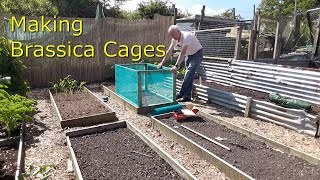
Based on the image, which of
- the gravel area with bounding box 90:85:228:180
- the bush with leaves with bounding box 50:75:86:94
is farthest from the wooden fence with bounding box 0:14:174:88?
the gravel area with bounding box 90:85:228:180

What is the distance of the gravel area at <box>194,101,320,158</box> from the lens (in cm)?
387

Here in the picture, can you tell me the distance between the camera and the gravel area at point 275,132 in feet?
12.7

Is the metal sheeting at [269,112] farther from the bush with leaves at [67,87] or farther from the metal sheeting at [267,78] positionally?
the bush with leaves at [67,87]

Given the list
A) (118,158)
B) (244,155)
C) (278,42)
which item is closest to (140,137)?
(118,158)

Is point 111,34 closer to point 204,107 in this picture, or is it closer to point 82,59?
point 82,59

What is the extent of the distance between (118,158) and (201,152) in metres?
1.07

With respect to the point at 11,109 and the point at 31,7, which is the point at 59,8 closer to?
the point at 31,7

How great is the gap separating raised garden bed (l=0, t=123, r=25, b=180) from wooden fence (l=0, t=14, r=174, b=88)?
386 centimetres

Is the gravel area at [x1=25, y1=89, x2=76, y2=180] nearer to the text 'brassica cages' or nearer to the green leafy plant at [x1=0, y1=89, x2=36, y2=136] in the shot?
the green leafy plant at [x1=0, y1=89, x2=36, y2=136]

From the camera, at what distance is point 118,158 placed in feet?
11.5

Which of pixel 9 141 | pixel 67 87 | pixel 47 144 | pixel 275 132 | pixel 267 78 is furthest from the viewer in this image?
pixel 67 87

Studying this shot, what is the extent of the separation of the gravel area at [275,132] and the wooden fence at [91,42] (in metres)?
4.13

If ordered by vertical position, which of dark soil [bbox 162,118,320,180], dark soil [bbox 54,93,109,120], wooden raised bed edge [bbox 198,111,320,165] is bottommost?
dark soil [bbox 162,118,320,180]

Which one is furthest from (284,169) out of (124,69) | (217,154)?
(124,69)
